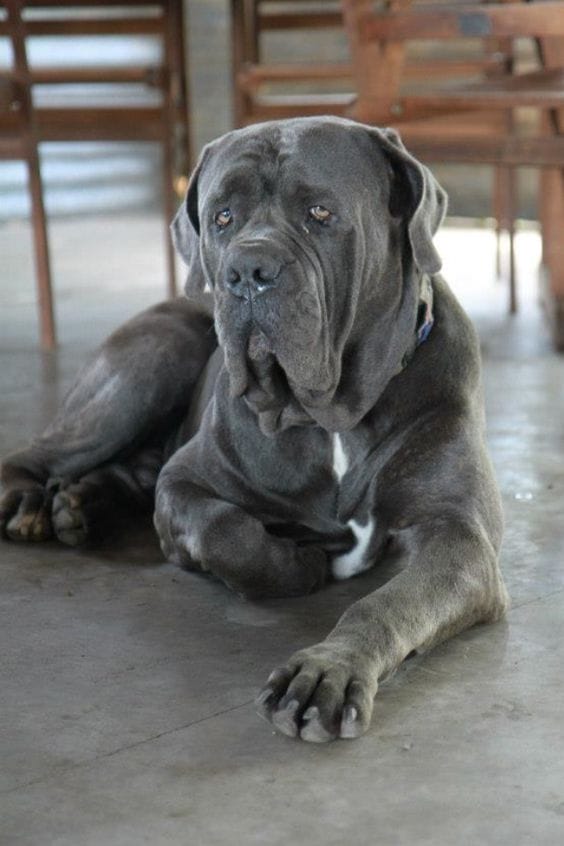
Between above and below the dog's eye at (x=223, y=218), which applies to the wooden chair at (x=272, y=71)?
below

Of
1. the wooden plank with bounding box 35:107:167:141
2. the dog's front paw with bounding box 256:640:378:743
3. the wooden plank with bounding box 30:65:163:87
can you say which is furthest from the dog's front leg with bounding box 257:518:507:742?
the wooden plank with bounding box 30:65:163:87

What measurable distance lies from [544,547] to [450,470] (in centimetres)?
44

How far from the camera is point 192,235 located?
8.95ft

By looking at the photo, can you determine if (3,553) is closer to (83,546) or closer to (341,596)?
(83,546)

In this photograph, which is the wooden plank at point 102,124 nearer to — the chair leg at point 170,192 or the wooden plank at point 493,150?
the chair leg at point 170,192

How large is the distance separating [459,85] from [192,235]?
2103 millimetres

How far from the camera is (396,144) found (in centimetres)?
257

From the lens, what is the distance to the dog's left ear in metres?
2.51

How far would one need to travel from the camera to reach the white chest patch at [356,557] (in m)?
2.66

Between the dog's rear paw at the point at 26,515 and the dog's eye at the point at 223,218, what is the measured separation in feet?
2.72

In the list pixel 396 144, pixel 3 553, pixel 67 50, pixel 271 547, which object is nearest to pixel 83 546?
pixel 3 553

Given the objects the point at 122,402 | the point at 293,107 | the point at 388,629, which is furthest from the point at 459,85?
the point at 388,629

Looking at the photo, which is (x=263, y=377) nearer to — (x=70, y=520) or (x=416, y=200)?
(x=416, y=200)

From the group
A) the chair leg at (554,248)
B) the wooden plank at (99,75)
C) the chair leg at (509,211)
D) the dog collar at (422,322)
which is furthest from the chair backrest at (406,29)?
the dog collar at (422,322)
